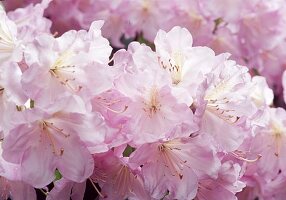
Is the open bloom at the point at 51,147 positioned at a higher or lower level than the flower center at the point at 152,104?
lower

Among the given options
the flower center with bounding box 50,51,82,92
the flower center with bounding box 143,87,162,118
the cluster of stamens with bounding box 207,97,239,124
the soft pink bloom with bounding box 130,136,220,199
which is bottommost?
the soft pink bloom with bounding box 130,136,220,199

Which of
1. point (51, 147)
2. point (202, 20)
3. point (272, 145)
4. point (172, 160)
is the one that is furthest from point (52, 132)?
point (202, 20)

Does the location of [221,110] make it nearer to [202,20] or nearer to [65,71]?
[65,71]

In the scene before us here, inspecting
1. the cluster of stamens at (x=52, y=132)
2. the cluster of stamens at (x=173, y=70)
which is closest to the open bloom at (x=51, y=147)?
the cluster of stamens at (x=52, y=132)

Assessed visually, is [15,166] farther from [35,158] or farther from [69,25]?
[69,25]

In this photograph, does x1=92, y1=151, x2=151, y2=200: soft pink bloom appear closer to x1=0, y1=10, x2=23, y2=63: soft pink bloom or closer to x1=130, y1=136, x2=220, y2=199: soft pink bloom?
x1=130, y1=136, x2=220, y2=199: soft pink bloom

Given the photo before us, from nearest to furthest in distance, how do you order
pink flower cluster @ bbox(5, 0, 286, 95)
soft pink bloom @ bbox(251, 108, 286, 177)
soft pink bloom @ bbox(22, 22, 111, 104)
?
soft pink bloom @ bbox(22, 22, 111, 104)
soft pink bloom @ bbox(251, 108, 286, 177)
pink flower cluster @ bbox(5, 0, 286, 95)

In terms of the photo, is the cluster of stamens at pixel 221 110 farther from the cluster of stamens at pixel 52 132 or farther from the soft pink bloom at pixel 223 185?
the cluster of stamens at pixel 52 132

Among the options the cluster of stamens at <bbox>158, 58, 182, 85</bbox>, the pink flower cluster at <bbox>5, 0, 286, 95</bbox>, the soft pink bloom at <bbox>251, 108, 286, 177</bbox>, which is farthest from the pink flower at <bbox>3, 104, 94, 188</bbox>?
the pink flower cluster at <bbox>5, 0, 286, 95</bbox>
